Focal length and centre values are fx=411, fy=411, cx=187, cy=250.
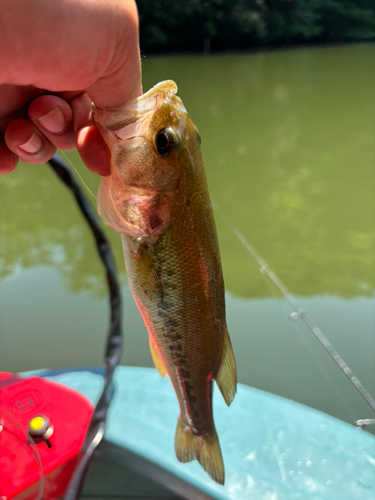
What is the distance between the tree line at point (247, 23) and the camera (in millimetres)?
17828

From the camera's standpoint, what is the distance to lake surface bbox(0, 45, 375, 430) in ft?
9.25

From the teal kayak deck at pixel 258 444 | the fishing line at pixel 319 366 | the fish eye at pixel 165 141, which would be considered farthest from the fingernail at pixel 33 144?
the fishing line at pixel 319 366

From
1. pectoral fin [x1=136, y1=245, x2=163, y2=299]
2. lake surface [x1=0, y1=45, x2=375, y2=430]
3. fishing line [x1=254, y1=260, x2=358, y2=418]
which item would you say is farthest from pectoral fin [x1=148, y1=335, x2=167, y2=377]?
fishing line [x1=254, y1=260, x2=358, y2=418]

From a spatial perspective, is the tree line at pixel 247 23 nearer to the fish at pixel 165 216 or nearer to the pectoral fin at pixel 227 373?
the fish at pixel 165 216

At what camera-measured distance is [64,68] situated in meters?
0.78

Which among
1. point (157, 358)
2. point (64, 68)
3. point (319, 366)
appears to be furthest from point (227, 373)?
point (319, 366)

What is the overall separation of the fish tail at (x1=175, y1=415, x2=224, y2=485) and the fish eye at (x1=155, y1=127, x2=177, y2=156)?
0.71 metres

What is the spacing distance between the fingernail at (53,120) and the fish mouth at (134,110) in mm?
218

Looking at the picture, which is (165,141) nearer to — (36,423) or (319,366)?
(36,423)

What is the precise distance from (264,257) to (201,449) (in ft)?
10.1

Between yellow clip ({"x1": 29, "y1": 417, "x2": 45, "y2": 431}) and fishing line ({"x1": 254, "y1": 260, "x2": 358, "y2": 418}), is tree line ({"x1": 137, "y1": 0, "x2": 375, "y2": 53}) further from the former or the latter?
yellow clip ({"x1": 29, "y1": 417, "x2": 45, "y2": 431})

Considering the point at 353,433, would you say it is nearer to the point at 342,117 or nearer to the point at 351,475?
the point at 351,475

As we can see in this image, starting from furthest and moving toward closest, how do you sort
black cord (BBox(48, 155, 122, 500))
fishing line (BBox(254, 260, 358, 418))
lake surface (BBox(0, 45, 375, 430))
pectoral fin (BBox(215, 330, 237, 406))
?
lake surface (BBox(0, 45, 375, 430))
fishing line (BBox(254, 260, 358, 418))
black cord (BBox(48, 155, 122, 500))
pectoral fin (BBox(215, 330, 237, 406))

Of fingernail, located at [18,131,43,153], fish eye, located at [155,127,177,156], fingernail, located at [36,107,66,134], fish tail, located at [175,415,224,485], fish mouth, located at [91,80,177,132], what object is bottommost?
fish tail, located at [175,415,224,485]
